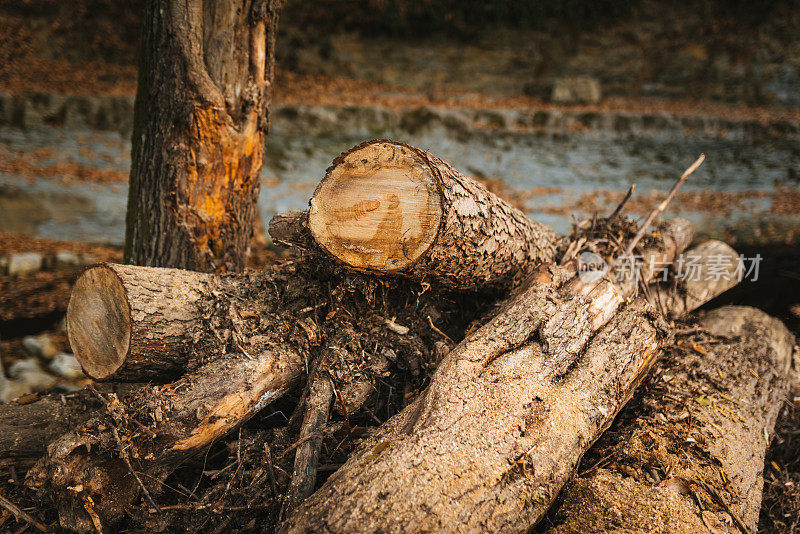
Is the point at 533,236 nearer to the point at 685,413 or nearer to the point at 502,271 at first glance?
the point at 502,271

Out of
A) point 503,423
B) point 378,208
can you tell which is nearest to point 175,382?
point 378,208

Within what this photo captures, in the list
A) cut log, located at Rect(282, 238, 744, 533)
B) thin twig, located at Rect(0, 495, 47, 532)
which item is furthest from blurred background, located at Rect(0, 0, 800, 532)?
cut log, located at Rect(282, 238, 744, 533)

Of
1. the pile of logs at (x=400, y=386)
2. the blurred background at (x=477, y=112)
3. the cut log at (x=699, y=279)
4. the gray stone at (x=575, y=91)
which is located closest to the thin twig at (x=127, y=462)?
the pile of logs at (x=400, y=386)

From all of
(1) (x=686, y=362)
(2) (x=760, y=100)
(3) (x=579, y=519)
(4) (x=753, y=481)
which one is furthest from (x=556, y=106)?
(3) (x=579, y=519)

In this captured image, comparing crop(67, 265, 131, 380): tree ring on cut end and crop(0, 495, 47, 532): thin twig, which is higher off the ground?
crop(67, 265, 131, 380): tree ring on cut end

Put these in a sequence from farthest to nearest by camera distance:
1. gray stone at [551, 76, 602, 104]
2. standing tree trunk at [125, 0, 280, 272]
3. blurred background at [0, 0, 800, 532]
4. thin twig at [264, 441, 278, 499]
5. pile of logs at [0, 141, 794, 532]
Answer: gray stone at [551, 76, 602, 104] < blurred background at [0, 0, 800, 532] < standing tree trunk at [125, 0, 280, 272] < thin twig at [264, 441, 278, 499] < pile of logs at [0, 141, 794, 532]

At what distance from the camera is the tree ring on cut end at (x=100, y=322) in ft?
7.44

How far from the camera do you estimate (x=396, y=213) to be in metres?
2.07

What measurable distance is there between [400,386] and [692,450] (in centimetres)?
144

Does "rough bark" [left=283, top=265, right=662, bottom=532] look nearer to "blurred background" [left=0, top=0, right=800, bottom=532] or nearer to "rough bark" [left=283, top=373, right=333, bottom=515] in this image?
"rough bark" [left=283, top=373, right=333, bottom=515]

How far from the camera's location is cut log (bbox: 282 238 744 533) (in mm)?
1657

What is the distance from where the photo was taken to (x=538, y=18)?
11602 millimetres

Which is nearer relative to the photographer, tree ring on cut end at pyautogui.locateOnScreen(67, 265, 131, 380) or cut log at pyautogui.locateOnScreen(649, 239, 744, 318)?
tree ring on cut end at pyautogui.locateOnScreen(67, 265, 131, 380)

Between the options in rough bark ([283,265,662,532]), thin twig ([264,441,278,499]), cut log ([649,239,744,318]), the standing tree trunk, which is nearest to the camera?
rough bark ([283,265,662,532])
